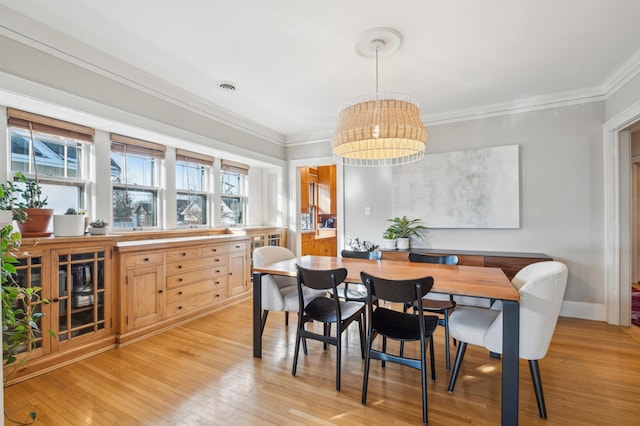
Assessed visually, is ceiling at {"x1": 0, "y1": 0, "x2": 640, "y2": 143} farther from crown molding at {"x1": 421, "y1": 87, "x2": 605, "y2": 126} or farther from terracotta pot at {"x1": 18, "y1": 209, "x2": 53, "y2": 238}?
terracotta pot at {"x1": 18, "y1": 209, "x2": 53, "y2": 238}

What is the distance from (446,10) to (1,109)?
3.51 meters

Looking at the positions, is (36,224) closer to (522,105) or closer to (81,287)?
(81,287)

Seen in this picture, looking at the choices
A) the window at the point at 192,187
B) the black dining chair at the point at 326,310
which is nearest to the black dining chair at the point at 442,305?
the black dining chair at the point at 326,310

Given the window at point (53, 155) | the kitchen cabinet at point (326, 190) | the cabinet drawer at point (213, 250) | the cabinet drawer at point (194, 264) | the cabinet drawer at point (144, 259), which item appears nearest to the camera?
the window at point (53, 155)

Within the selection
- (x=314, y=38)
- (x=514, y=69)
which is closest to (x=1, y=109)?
(x=314, y=38)

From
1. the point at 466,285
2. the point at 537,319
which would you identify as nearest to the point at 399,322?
the point at 466,285

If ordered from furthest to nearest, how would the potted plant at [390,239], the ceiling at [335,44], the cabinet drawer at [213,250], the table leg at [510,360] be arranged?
1. the potted plant at [390,239]
2. the cabinet drawer at [213,250]
3. the ceiling at [335,44]
4. the table leg at [510,360]

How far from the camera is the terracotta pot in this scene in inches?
91.8

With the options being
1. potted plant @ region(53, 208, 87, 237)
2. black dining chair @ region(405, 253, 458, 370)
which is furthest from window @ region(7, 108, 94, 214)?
black dining chair @ region(405, 253, 458, 370)

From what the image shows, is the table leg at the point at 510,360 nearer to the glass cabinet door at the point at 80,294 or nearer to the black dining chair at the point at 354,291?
the black dining chair at the point at 354,291

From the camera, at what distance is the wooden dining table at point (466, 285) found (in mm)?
1748

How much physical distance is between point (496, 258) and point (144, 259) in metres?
3.86

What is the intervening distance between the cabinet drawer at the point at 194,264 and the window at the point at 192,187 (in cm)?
75

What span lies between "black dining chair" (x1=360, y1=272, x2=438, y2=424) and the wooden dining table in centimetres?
20
